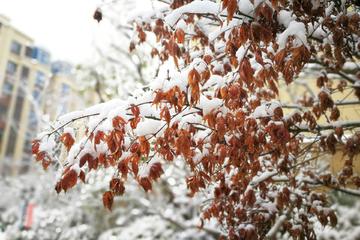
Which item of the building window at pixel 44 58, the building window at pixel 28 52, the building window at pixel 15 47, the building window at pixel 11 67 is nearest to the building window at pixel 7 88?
the building window at pixel 11 67

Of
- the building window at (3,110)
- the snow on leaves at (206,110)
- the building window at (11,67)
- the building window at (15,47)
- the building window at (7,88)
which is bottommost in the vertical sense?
the snow on leaves at (206,110)

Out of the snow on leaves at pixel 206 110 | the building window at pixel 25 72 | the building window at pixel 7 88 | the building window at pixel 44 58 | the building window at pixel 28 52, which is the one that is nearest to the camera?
the snow on leaves at pixel 206 110

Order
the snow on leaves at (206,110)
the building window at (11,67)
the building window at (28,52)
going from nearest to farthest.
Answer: the snow on leaves at (206,110) < the building window at (11,67) < the building window at (28,52)

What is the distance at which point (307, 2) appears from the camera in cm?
177

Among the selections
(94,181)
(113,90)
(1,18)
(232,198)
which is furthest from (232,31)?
(1,18)

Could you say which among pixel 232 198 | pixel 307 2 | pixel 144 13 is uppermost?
pixel 144 13

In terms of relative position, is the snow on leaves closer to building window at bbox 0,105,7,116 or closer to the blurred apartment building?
the blurred apartment building

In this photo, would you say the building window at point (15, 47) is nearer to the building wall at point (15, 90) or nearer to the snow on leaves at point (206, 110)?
the building wall at point (15, 90)

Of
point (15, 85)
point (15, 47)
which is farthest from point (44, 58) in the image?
point (15, 85)

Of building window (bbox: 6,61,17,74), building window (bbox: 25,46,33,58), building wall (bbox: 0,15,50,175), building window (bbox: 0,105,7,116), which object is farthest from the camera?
building window (bbox: 25,46,33,58)

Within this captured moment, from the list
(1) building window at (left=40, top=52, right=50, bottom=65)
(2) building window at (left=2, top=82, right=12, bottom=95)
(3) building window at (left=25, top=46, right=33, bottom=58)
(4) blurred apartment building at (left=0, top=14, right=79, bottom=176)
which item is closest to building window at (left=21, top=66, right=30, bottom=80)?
(4) blurred apartment building at (left=0, top=14, right=79, bottom=176)

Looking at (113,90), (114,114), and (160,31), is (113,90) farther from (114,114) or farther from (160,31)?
(114,114)

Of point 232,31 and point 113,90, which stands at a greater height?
point 113,90

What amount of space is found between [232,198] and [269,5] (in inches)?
92.9
